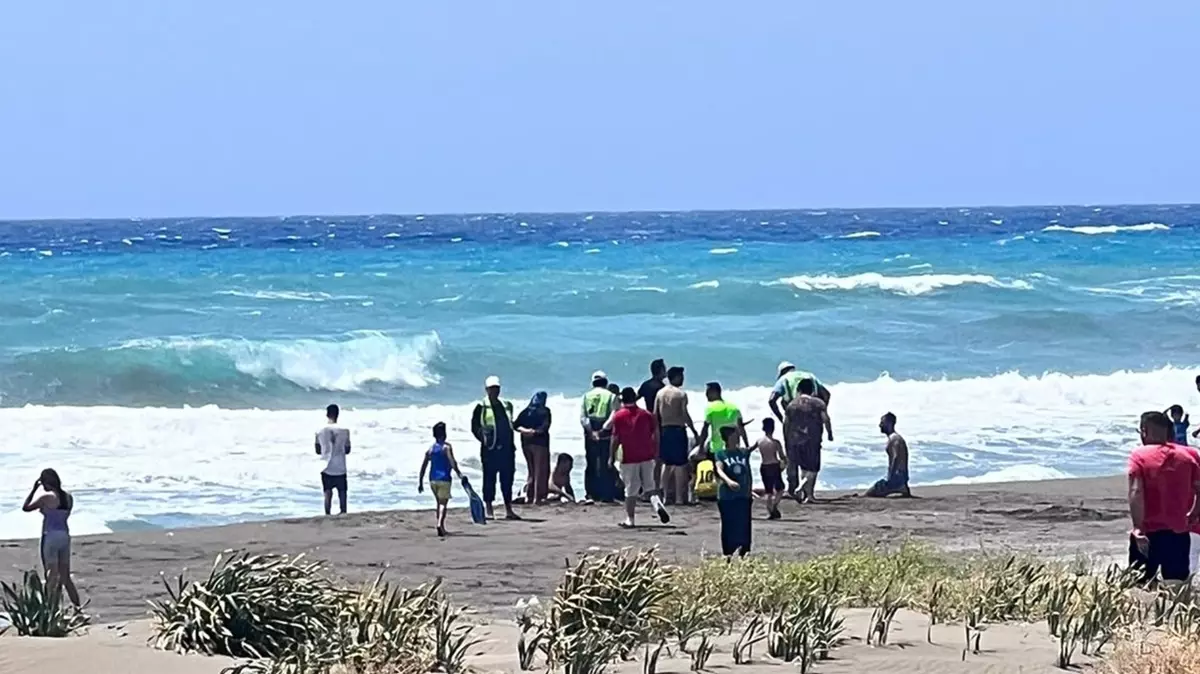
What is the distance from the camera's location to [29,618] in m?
8.71

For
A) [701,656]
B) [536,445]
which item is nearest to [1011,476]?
[536,445]

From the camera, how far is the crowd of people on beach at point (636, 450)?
15.9 meters

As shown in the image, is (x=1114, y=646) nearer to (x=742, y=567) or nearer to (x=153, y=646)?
(x=742, y=567)

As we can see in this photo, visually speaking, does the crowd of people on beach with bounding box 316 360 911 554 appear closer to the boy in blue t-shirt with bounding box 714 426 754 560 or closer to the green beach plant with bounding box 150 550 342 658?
the boy in blue t-shirt with bounding box 714 426 754 560

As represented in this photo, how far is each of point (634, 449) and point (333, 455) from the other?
3220mm

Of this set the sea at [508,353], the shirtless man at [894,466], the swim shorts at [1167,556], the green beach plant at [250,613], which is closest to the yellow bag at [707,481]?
the shirtless man at [894,466]

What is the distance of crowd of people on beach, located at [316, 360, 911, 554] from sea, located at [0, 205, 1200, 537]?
1623 millimetres

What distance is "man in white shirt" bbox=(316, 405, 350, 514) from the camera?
56.1 feet

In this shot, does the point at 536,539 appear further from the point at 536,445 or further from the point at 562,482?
the point at 562,482

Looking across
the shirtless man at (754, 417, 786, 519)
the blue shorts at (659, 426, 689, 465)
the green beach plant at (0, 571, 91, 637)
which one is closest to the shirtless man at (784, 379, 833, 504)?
the shirtless man at (754, 417, 786, 519)

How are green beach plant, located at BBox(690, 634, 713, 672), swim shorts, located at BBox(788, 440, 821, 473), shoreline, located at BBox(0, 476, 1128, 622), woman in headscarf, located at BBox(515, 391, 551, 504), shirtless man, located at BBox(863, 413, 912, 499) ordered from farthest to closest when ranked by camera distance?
1. shirtless man, located at BBox(863, 413, 912, 499)
2. woman in headscarf, located at BBox(515, 391, 551, 504)
3. swim shorts, located at BBox(788, 440, 821, 473)
4. shoreline, located at BBox(0, 476, 1128, 622)
5. green beach plant, located at BBox(690, 634, 713, 672)

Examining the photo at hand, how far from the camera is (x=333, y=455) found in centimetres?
1727

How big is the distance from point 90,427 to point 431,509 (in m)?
8.78

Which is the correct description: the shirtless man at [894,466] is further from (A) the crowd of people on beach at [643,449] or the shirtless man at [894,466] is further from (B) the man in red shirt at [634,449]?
(B) the man in red shirt at [634,449]
